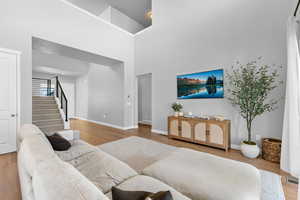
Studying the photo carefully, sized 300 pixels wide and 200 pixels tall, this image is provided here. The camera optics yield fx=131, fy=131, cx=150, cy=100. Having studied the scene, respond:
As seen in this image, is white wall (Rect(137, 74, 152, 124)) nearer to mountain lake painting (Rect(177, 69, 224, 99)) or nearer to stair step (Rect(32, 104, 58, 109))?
mountain lake painting (Rect(177, 69, 224, 99))

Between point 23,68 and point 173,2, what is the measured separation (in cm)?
463

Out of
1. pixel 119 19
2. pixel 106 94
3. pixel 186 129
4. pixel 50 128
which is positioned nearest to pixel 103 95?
pixel 106 94

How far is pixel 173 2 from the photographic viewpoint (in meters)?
4.27

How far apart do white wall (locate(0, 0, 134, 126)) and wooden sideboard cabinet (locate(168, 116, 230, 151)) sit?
3299 mm

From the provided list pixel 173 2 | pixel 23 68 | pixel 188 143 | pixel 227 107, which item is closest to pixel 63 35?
pixel 23 68

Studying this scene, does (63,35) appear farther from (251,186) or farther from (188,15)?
(251,186)

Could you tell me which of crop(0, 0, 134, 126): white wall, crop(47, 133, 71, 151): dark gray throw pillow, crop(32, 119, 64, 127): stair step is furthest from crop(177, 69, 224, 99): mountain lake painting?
crop(32, 119, 64, 127): stair step

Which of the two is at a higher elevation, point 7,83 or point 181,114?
point 7,83

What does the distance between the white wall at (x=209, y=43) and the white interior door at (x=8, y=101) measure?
142 inches

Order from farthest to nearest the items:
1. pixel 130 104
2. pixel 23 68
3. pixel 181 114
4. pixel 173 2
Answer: pixel 130 104
pixel 173 2
pixel 181 114
pixel 23 68

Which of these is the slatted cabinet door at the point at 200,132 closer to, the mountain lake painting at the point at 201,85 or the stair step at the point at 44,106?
the mountain lake painting at the point at 201,85

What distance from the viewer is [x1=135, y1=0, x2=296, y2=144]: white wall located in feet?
9.01

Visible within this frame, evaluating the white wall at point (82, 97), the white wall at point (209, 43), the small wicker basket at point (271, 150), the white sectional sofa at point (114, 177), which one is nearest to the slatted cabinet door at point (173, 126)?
the white wall at point (209, 43)

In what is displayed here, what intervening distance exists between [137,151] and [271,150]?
2.66 m
